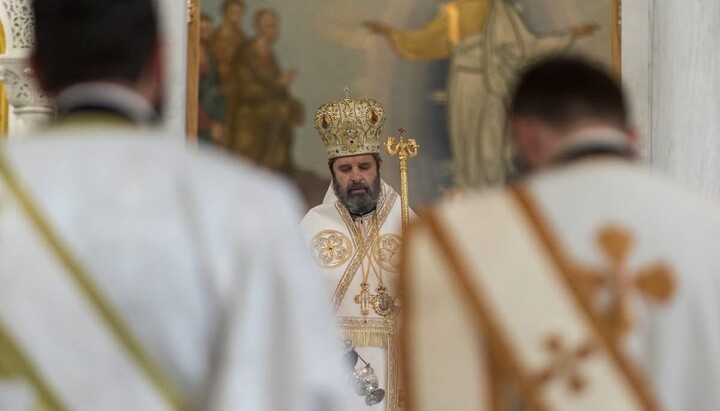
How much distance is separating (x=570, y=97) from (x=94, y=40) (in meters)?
0.86

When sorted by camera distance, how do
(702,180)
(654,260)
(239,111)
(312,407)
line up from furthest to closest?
1. (239,111)
2. (702,180)
3. (654,260)
4. (312,407)

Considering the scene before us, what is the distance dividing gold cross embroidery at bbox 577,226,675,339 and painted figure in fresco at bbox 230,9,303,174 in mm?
6632

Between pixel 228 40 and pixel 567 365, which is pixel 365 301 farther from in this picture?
pixel 567 365

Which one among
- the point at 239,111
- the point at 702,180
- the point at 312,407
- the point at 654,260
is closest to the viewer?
the point at 312,407

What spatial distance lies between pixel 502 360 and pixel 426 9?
7.04m

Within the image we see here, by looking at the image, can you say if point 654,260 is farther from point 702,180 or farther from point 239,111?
point 239,111

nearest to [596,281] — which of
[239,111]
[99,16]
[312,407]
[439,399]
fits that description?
[439,399]

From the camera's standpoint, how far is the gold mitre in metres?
8.08

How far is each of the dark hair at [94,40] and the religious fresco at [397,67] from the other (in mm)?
6571

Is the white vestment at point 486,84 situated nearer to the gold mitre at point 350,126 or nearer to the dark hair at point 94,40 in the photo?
the gold mitre at point 350,126

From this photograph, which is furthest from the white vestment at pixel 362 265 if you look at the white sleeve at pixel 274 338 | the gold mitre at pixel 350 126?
the white sleeve at pixel 274 338

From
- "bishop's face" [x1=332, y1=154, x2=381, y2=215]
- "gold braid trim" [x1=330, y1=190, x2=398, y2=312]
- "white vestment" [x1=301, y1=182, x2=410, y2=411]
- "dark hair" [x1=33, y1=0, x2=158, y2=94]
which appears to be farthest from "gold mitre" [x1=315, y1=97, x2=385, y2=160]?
"dark hair" [x1=33, y1=0, x2=158, y2=94]

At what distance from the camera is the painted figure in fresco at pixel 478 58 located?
30.5 ft

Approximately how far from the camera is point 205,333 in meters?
2.35
